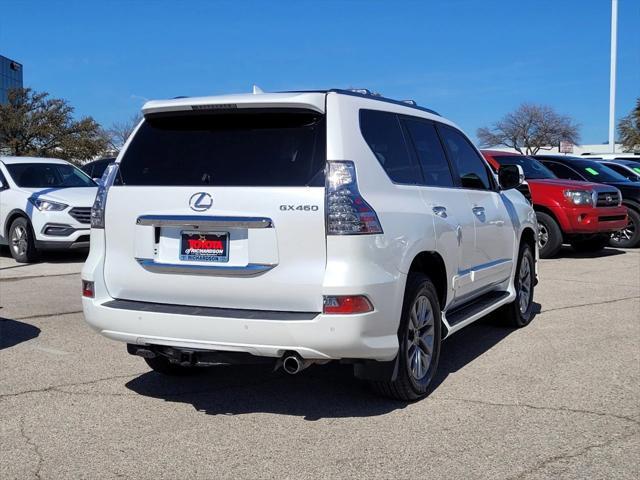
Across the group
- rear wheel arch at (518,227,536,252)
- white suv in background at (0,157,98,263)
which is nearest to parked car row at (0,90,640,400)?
rear wheel arch at (518,227,536,252)

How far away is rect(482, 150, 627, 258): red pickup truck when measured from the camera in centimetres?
1244

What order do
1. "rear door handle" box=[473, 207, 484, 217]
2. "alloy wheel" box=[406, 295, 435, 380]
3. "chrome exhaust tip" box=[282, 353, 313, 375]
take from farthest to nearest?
"rear door handle" box=[473, 207, 484, 217] → "alloy wheel" box=[406, 295, 435, 380] → "chrome exhaust tip" box=[282, 353, 313, 375]

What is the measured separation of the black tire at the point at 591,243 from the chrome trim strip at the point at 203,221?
33.0ft

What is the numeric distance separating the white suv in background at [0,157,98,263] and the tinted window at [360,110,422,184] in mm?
8500

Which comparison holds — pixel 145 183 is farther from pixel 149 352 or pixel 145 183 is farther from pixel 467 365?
pixel 467 365

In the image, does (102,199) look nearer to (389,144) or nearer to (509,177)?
(389,144)

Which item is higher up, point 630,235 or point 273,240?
point 273,240

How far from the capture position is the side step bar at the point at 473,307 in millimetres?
5432

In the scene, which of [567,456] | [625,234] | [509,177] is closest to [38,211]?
[509,177]

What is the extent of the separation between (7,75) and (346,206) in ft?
217

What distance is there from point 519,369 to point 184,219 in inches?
113

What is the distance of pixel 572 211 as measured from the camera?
40.8 ft

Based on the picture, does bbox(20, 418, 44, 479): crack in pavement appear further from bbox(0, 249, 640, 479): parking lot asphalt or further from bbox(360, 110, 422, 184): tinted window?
bbox(360, 110, 422, 184): tinted window

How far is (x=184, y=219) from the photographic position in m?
4.28
